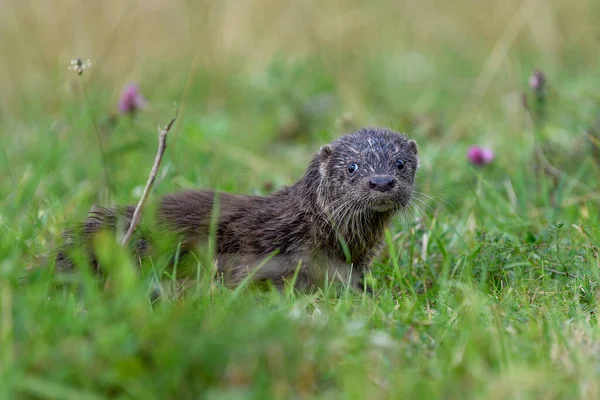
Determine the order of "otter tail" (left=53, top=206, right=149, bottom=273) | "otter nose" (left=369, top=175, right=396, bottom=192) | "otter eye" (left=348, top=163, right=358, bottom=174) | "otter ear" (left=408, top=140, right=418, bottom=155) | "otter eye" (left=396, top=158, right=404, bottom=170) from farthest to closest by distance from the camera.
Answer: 1. "otter ear" (left=408, top=140, right=418, bottom=155)
2. "otter eye" (left=396, top=158, right=404, bottom=170)
3. "otter eye" (left=348, top=163, right=358, bottom=174)
4. "otter nose" (left=369, top=175, right=396, bottom=192)
5. "otter tail" (left=53, top=206, right=149, bottom=273)

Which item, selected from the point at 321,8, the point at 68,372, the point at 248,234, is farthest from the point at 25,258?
the point at 321,8

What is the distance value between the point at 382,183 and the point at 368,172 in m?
0.21

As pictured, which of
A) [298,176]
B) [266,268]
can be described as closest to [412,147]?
[266,268]

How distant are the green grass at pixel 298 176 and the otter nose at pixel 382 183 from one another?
1.56ft

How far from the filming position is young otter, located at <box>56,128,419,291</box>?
4934 mm

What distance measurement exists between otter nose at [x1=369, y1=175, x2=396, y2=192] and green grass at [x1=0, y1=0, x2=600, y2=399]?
18.8 inches

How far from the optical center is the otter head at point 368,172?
5.00m

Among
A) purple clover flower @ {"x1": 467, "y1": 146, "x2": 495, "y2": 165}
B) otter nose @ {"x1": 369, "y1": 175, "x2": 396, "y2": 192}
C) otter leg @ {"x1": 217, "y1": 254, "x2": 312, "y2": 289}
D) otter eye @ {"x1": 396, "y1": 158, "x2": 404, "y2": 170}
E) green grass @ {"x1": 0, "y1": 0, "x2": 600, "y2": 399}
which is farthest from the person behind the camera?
purple clover flower @ {"x1": 467, "y1": 146, "x2": 495, "y2": 165}

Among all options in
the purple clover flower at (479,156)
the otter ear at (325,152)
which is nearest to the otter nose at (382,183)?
the otter ear at (325,152)

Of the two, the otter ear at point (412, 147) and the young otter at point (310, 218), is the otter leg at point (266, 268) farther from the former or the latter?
the otter ear at point (412, 147)

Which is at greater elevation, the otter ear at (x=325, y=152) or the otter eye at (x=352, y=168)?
the otter ear at (x=325, y=152)

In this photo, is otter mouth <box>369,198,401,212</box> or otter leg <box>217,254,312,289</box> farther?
otter mouth <box>369,198,401,212</box>

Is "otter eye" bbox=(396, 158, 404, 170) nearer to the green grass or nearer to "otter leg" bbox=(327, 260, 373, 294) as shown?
the green grass

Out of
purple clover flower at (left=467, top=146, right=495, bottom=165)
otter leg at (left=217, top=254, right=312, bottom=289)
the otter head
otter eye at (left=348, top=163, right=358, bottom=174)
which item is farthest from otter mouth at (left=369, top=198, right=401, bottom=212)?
purple clover flower at (left=467, top=146, right=495, bottom=165)
